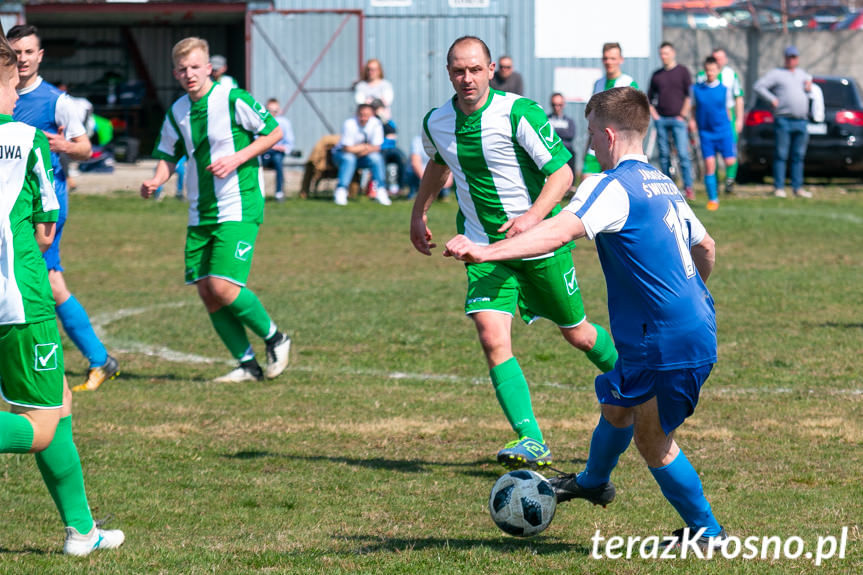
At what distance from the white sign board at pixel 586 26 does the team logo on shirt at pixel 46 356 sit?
21.4m

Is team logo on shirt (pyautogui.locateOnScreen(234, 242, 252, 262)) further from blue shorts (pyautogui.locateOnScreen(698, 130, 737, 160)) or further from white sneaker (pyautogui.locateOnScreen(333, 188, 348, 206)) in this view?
blue shorts (pyautogui.locateOnScreen(698, 130, 737, 160))

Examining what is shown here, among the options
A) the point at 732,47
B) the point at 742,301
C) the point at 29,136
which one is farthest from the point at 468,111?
the point at 732,47

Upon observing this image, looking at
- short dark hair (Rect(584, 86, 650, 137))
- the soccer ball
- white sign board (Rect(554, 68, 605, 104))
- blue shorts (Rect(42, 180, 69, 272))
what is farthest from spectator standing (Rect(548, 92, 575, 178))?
short dark hair (Rect(584, 86, 650, 137))

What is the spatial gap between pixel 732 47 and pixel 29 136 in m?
23.5

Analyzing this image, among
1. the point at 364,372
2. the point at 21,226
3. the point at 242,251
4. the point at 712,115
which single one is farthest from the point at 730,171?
the point at 21,226

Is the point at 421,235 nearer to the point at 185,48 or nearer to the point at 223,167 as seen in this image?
the point at 223,167

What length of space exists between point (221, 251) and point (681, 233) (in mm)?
4373

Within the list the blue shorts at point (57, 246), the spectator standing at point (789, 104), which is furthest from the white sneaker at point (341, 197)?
the blue shorts at point (57, 246)

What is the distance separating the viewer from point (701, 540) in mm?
4484

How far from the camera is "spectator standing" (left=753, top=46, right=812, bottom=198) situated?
60.7ft

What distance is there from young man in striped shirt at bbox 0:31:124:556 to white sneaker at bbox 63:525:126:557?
0.83 ft

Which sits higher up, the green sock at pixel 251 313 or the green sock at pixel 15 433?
the green sock at pixel 15 433

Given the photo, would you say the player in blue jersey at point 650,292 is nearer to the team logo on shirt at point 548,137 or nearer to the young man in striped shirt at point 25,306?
the team logo on shirt at point 548,137

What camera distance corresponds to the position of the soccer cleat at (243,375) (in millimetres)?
8250
